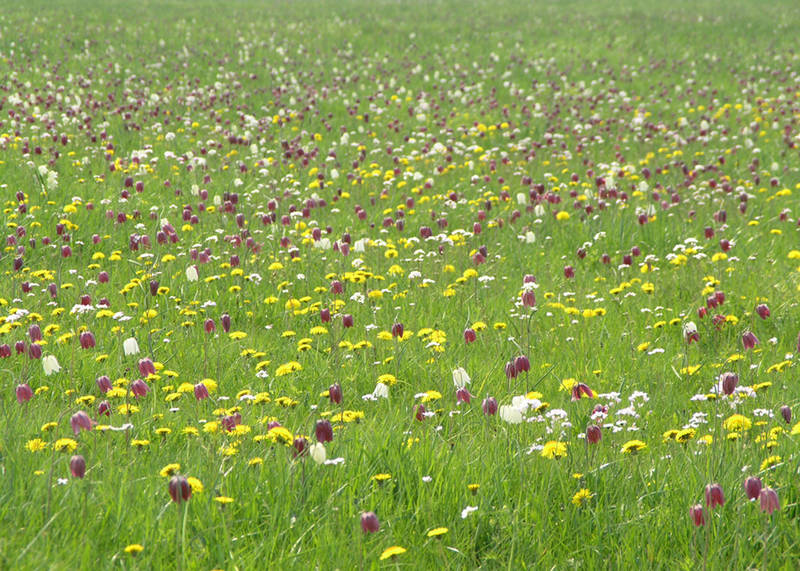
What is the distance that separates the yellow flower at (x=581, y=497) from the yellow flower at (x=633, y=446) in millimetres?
255

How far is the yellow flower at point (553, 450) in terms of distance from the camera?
3502 millimetres

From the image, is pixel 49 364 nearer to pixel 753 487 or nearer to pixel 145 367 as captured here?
pixel 145 367

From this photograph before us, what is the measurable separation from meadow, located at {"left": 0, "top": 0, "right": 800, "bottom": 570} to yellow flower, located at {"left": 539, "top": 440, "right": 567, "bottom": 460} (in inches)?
0.6

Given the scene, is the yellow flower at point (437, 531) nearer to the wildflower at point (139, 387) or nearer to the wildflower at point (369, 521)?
the wildflower at point (369, 521)

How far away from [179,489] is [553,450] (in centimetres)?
164

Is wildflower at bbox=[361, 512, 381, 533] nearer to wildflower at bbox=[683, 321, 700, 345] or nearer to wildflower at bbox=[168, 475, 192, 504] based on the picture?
wildflower at bbox=[168, 475, 192, 504]

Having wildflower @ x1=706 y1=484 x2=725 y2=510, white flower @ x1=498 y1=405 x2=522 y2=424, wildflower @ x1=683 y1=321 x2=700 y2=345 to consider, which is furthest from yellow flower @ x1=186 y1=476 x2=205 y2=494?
wildflower @ x1=683 y1=321 x2=700 y2=345

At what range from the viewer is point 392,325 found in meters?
5.59

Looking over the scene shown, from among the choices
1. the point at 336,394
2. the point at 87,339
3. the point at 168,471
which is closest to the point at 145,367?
the point at 87,339

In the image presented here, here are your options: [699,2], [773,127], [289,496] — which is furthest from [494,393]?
[699,2]

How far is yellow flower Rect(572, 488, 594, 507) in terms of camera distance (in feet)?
10.6

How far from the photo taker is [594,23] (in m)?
26.4

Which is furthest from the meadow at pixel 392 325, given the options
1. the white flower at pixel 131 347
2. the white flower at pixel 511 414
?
the white flower at pixel 131 347

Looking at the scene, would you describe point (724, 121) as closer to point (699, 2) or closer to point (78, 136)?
point (78, 136)
